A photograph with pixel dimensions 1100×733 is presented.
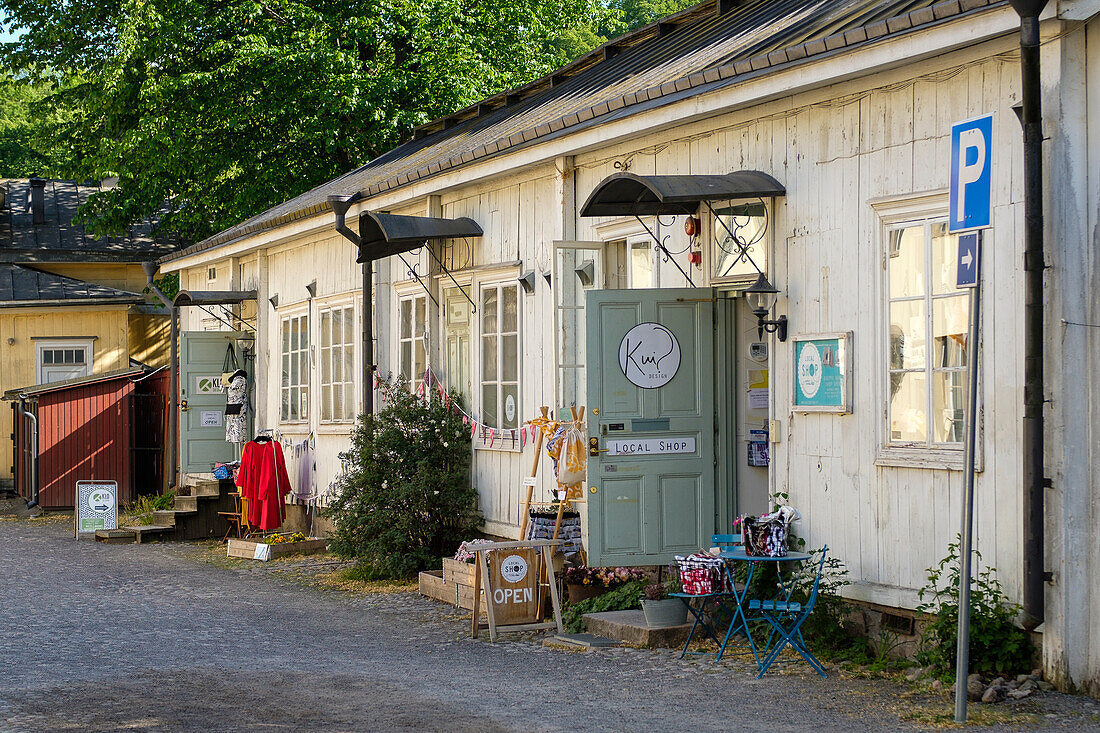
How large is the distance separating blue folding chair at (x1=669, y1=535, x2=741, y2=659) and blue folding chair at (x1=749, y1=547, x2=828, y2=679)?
28 cm

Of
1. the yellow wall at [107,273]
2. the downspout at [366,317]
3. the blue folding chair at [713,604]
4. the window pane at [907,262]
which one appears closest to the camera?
the window pane at [907,262]

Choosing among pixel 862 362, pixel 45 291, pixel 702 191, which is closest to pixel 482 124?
pixel 702 191

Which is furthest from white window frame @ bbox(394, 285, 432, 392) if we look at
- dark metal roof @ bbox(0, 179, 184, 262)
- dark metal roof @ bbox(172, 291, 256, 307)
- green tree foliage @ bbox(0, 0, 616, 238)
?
dark metal roof @ bbox(0, 179, 184, 262)

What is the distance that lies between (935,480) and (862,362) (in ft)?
2.94

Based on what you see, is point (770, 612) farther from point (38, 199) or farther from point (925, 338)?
point (38, 199)

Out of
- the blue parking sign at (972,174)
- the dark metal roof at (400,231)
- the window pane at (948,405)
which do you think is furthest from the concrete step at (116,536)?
the blue parking sign at (972,174)

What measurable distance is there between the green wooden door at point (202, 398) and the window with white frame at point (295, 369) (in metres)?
1.75

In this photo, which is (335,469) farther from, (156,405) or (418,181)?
(156,405)

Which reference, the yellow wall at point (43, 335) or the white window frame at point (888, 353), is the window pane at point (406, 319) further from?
the yellow wall at point (43, 335)

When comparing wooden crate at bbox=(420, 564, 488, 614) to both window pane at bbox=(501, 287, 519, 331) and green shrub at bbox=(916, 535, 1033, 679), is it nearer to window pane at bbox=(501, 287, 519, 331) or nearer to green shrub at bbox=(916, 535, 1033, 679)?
window pane at bbox=(501, 287, 519, 331)

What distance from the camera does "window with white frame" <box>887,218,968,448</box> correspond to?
714 centimetres

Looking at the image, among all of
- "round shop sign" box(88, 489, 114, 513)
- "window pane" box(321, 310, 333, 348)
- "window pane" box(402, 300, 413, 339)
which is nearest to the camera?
"window pane" box(402, 300, 413, 339)

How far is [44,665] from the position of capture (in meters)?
7.99

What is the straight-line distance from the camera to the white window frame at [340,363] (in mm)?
14625
